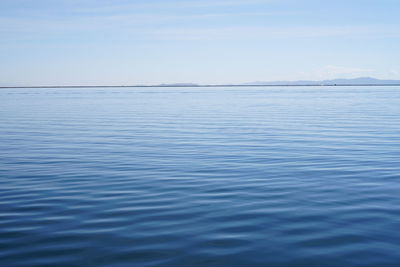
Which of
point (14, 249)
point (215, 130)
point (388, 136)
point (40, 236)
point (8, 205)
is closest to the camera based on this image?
point (14, 249)

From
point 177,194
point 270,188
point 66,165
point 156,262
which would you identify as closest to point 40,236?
point 156,262

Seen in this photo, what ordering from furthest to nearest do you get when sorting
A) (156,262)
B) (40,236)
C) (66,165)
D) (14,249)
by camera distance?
(66,165), (40,236), (14,249), (156,262)

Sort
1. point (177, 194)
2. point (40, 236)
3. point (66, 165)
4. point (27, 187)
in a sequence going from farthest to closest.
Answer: point (66, 165) → point (27, 187) → point (177, 194) → point (40, 236)

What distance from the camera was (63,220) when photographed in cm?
1024

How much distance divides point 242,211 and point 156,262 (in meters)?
3.55

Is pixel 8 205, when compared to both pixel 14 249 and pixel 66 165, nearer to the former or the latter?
pixel 14 249

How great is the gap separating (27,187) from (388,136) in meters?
21.9

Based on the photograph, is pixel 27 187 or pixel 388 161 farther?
pixel 388 161

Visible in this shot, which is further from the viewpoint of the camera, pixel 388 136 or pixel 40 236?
pixel 388 136

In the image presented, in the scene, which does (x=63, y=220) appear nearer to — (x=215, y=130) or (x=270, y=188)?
(x=270, y=188)

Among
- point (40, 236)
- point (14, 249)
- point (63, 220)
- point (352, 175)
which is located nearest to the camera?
point (14, 249)

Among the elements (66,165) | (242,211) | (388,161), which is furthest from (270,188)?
(66,165)

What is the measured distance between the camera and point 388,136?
27531 millimetres

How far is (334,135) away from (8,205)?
71.2 ft
